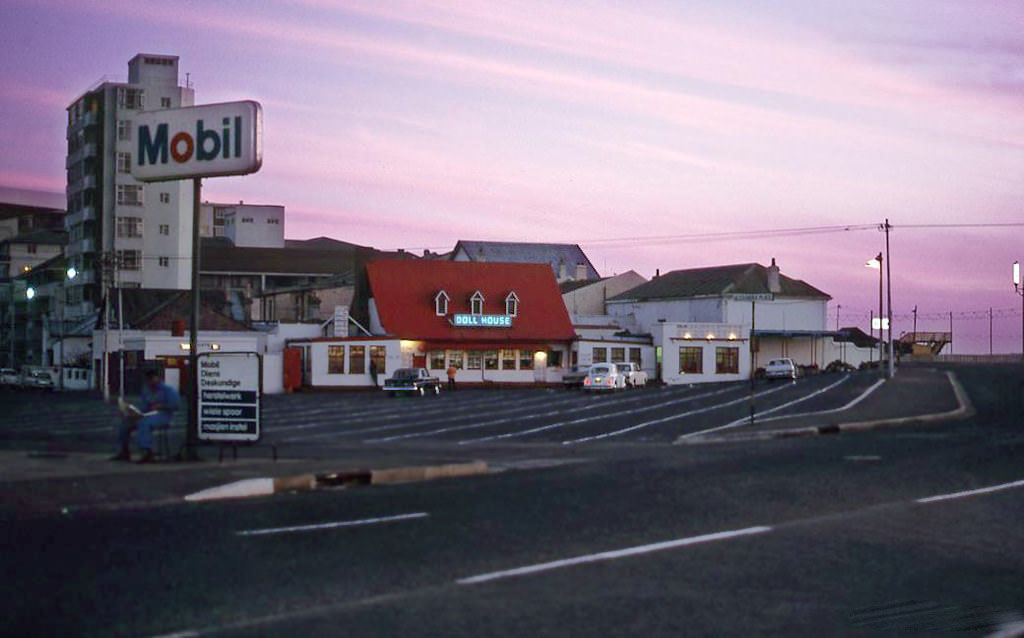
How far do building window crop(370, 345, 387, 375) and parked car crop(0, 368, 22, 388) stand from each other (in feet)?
93.1

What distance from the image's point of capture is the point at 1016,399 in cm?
4403

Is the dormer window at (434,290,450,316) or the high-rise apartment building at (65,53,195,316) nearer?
the dormer window at (434,290,450,316)

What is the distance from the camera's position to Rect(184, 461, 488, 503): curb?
15.5 m

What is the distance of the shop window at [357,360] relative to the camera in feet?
227

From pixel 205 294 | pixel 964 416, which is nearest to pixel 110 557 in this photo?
pixel 964 416

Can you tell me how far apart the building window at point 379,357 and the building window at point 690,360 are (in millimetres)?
21498

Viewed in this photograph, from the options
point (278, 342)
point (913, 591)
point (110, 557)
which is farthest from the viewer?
point (278, 342)

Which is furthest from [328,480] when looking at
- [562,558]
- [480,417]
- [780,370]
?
[780,370]

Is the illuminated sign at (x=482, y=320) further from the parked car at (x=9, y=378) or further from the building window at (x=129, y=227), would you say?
the building window at (x=129, y=227)

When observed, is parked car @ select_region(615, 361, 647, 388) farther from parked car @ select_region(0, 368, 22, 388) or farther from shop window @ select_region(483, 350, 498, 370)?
parked car @ select_region(0, 368, 22, 388)

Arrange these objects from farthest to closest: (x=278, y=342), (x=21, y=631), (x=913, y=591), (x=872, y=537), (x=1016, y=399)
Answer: (x=278, y=342)
(x=1016, y=399)
(x=872, y=537)
(x=913, y=591)
(x=21, y=631)

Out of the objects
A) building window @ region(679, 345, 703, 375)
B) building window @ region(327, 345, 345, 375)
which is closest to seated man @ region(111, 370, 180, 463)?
building window @ region(327, 345, 345, 375)

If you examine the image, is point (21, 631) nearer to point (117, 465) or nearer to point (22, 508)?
point (22, 508)

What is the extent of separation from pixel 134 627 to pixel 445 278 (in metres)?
69.9
